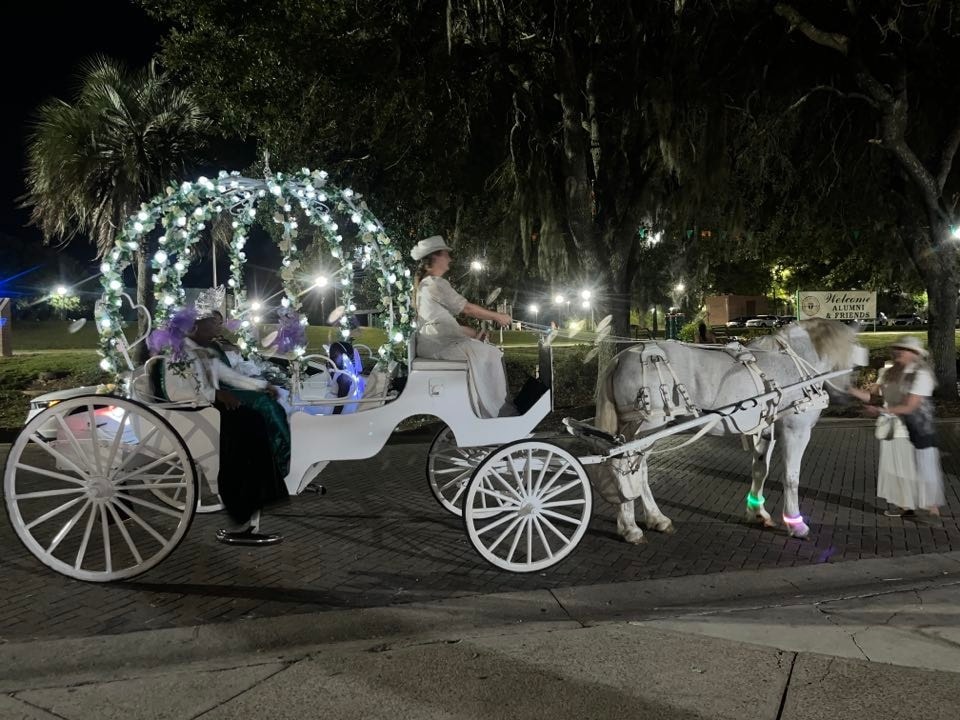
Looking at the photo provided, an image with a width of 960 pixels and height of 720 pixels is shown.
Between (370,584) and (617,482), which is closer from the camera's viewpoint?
(370,584)

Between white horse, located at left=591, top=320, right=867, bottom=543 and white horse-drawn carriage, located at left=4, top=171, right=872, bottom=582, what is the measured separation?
0.02 meters

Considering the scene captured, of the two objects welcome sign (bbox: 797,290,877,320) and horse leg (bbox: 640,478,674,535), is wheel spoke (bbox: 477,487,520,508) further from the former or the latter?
welcome sign (bbox: 797,290,877,320)

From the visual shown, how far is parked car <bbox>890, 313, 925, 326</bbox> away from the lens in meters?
64.8

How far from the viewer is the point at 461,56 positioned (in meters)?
13.8

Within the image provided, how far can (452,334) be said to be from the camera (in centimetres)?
614

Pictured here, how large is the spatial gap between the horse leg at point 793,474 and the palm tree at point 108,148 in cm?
1298

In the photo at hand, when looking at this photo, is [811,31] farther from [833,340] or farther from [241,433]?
[241,433]

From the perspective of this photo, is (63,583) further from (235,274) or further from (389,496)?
(235,274)

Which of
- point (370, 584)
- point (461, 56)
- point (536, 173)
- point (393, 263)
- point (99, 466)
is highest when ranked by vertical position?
point (461, 56)

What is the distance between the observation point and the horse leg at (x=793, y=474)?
21.3 ft

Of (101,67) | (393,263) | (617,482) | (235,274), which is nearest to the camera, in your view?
(617,482)

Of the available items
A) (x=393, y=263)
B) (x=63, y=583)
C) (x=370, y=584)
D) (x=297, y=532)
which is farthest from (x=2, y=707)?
(x=393, y=263)

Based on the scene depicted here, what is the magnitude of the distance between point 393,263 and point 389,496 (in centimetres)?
249

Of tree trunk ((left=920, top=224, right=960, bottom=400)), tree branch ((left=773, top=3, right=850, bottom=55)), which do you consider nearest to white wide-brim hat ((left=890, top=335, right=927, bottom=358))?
tree branch ((left=773, top=3, right=850, bottom=55))
